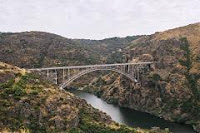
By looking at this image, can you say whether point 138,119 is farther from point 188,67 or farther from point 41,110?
point 41,110

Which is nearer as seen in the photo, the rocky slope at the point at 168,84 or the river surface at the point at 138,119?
the river surface at the point at 138,119

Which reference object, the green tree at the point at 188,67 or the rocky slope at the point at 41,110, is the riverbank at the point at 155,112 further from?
the rocky slope at the point at 41,110

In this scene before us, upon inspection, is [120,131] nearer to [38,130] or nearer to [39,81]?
[38,130]

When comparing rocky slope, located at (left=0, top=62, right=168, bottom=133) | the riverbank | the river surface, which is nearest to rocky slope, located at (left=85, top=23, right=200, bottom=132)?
the riverbank

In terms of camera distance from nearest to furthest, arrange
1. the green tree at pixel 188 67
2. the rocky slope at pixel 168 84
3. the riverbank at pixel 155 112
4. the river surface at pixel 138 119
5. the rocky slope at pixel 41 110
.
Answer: the rocky slope at pixel 41 110, the river surface at pixel 138 119, the riverbank at pixel 155 112, the rocky slope at pixel 168 84, the green tree at pixel 188 67

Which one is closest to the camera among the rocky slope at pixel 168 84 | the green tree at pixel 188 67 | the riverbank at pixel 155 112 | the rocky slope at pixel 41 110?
the rocky slope at pixel 41 110

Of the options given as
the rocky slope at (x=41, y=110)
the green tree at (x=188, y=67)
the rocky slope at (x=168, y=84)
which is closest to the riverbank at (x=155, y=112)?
the rocky slope at (x=168, y=84)

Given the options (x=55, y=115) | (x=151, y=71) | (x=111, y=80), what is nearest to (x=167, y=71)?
(x=151, y=71)
